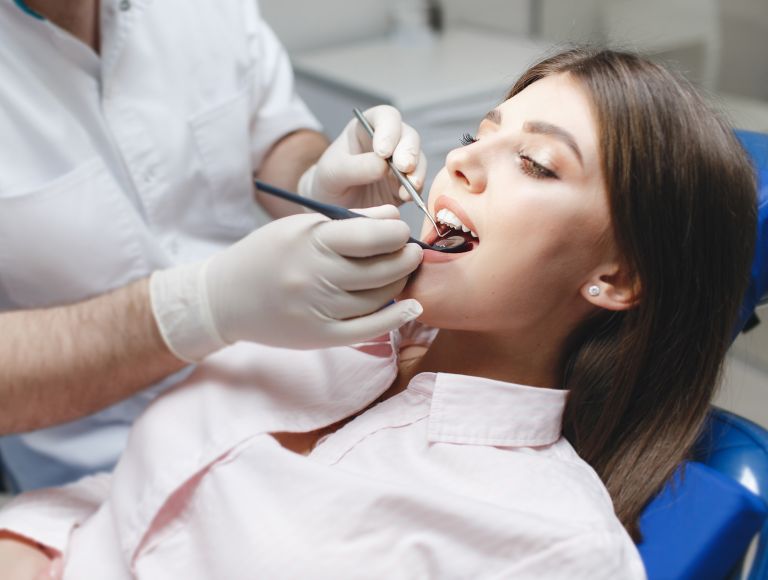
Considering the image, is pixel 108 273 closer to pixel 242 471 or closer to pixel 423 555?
pixel 242 471

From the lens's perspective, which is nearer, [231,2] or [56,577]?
[56,577]

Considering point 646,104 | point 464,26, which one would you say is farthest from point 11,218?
point 464,26

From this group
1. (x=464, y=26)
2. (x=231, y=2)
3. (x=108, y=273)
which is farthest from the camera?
(x=464, y=26)

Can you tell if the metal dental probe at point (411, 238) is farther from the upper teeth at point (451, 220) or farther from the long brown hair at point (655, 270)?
the long brown hair at point (655, 270)

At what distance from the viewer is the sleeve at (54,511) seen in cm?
106

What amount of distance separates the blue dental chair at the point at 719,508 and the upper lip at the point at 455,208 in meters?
0.41

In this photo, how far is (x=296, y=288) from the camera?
39.1 inches

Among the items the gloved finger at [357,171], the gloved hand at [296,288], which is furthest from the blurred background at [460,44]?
the gloved hand at [296,288]

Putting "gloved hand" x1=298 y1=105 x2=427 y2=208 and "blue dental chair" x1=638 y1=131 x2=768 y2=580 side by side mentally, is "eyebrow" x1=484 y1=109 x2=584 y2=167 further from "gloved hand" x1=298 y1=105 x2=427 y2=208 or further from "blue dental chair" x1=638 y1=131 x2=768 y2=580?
"blue dental chair" x1=638 y1=131 x2=768 y2=580

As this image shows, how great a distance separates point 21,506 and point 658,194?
3.22 feet

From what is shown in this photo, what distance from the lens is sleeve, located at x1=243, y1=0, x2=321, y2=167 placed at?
1.59 metres

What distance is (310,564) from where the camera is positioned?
869 millimetres

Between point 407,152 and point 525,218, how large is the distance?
0.25 meters

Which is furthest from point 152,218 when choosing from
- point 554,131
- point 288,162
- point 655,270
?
point 655,270
